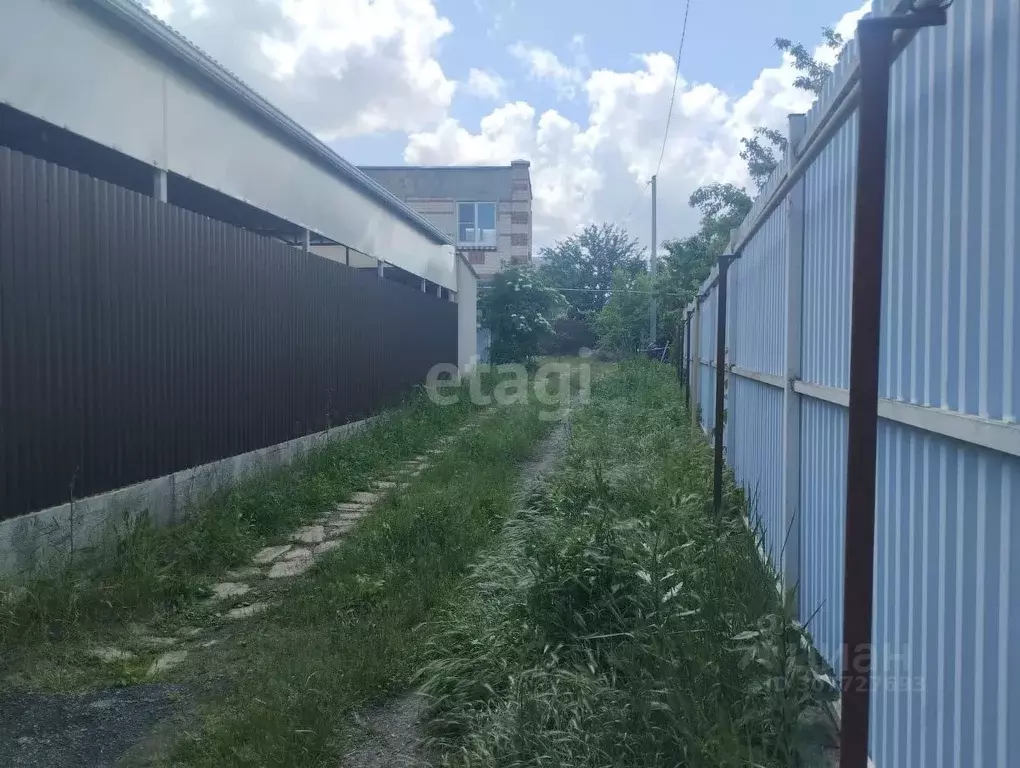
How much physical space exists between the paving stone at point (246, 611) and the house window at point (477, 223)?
93.4 feet

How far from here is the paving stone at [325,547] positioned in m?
5.49

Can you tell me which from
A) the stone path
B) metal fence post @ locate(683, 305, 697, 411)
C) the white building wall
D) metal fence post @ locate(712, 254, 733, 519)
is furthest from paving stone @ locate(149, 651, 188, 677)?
metal fence post @ locate(683, 305, 697, 411)

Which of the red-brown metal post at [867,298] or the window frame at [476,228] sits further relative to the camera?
the window frame at [476,228]

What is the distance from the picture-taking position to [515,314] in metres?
22.6

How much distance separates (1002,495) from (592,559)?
2191 millimetres

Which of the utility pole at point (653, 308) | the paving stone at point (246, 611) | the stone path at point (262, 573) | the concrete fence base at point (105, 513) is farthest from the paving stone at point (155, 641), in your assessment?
the utility pole at point (653, 308)

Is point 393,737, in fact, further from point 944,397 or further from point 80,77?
point 80,77

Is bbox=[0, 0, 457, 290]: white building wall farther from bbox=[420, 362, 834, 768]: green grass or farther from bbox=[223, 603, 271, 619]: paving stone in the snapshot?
bbox=[420, 362, 834, 768]: green grass

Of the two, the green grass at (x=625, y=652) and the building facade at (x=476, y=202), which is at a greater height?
the building facade at (x=476, y=202)

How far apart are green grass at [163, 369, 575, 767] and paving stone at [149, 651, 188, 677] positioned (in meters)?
0.30

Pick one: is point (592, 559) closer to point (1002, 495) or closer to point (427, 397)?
point (1002, 495)

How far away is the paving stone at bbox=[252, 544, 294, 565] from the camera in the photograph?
5.29 m

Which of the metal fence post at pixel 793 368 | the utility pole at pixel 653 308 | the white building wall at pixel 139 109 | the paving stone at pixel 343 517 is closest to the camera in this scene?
the metal fence post at pixel 793 368

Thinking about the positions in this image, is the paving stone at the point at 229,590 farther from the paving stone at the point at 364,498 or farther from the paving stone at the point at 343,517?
the paving stone at the point at 364,498
